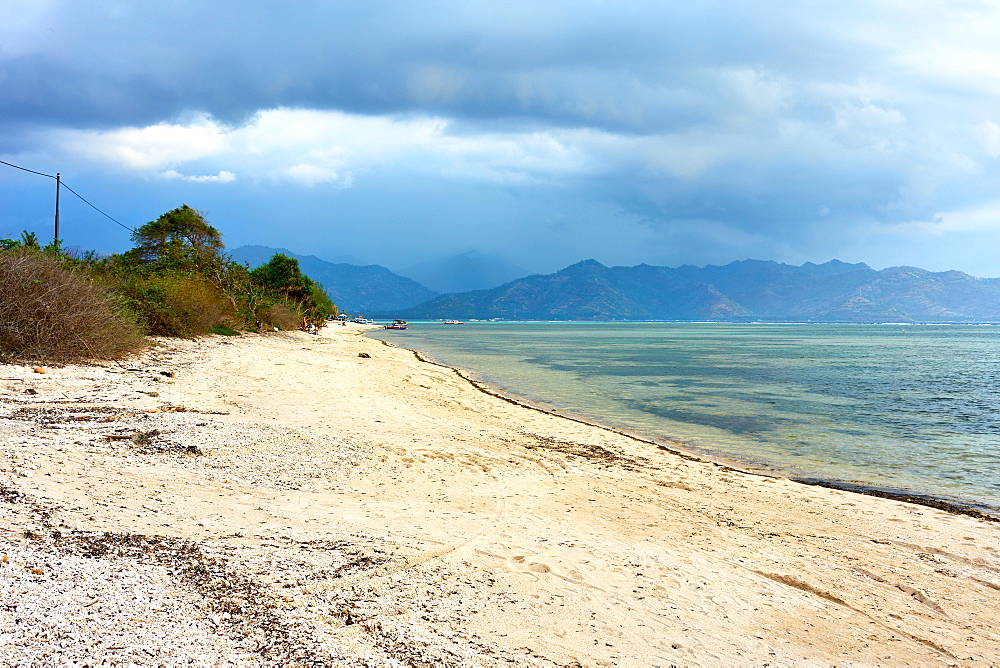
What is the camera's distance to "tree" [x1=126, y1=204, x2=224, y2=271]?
141 ft

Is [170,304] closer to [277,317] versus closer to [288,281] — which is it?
[277,317]

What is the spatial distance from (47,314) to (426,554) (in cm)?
1281

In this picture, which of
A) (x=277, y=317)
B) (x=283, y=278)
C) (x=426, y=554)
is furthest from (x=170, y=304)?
(x=283, y=278)

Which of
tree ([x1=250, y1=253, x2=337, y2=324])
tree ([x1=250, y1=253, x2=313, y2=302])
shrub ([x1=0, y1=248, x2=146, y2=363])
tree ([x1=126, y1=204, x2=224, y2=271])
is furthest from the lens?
tree ([x1=250, y1=253, x2=313, y2=302])

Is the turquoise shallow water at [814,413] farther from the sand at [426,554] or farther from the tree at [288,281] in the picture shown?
the tree at [288,281]

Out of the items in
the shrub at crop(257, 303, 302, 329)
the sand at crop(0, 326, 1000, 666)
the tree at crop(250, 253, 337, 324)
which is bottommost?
the sand at crop(0, 326, 1000, 666)

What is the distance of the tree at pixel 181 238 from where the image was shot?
42844mm

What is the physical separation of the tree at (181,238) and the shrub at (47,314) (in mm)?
27989

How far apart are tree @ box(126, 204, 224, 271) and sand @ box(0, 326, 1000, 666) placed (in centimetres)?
3474

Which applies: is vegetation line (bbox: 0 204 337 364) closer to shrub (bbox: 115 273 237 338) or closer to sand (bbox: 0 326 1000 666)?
shrub (bbox: 115 273 237 338)

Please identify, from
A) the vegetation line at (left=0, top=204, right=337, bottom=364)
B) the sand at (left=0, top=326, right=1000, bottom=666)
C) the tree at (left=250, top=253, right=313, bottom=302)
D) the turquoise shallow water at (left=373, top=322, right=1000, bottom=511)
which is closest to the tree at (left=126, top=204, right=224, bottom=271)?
the vegetation line at (left=0, top=204, right=337, bottom=364)

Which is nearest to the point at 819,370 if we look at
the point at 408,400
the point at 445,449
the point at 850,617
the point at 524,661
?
the point at 408,400

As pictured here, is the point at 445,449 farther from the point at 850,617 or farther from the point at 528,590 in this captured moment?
the point at 850,617

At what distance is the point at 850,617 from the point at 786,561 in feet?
3.97
